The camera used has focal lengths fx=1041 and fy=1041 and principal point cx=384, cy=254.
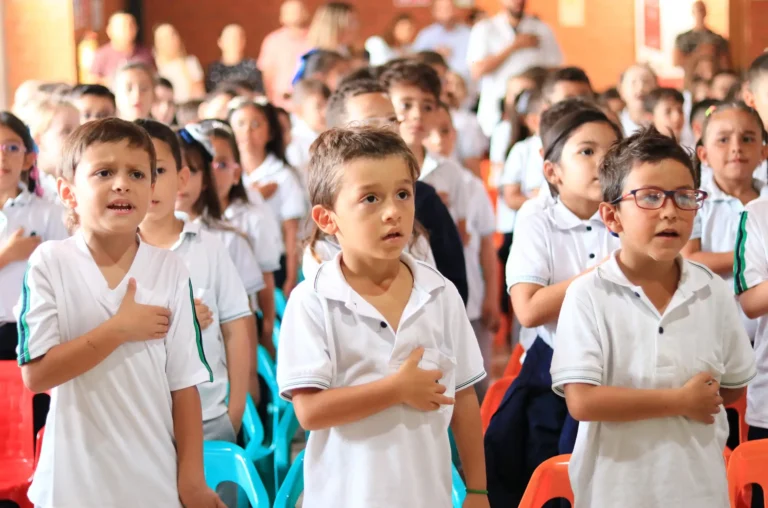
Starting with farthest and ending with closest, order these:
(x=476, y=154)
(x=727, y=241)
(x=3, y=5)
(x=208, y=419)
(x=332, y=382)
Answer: (x=3, y=5)
(x=476, y=154)
(x=727, y=241)
(x=208, y=419)
(x=332, y=382)

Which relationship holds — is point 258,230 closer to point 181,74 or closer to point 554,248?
point 554,248

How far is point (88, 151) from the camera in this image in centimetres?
234

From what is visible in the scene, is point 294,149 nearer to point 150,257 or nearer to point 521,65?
point 521,65

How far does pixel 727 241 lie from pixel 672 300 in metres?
1.31

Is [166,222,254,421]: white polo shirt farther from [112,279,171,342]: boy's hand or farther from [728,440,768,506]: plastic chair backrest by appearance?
[728,440,768,506]: plastic chair backrest

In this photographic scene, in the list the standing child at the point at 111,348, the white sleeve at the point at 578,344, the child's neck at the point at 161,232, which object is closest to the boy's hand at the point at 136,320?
the standing child at the point at 111,348

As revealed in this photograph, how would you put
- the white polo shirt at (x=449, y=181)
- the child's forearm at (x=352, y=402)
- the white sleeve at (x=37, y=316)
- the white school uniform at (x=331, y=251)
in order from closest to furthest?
1. the child's forearm at (x=352, y=402)
2. the white sleeve at (x=37, y=316)
3. the white school uniform at (x=331, y=251)
4. the white polo shirt at (x=449, y=181)

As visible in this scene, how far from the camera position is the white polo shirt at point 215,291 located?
3062 millimetres

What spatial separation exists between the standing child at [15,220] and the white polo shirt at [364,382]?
1761mm

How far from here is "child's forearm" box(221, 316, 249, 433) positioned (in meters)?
3.08

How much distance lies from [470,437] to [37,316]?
0.98 metres

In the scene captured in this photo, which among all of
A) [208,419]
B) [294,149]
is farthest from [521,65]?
[208,419]

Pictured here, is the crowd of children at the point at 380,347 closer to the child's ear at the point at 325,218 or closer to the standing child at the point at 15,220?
the child's ear at the point at 325,218

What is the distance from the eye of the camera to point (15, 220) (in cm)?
378
